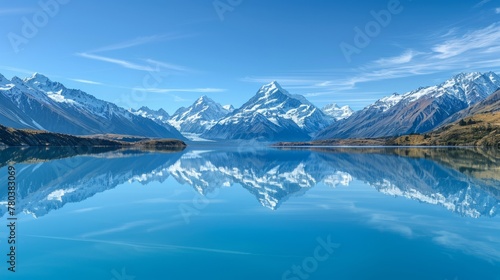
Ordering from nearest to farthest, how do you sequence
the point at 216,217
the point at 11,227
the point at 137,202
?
the point at 11,227
the point at 216,217
the point at 137,202

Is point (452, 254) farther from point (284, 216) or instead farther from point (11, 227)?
point (11, 227)

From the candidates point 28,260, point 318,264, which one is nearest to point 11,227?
point 28,260

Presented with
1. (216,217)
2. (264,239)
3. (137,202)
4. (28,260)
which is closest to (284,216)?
(216,217)

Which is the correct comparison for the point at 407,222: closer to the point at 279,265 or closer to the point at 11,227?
the point at 279,265

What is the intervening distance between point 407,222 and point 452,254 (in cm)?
801

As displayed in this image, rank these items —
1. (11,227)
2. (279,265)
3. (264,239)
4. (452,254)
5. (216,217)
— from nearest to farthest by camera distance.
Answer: (279,265)
(452,254)
(264,239)
(11,227)
(216,217)

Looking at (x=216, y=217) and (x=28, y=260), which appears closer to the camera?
(x=28, y=260)

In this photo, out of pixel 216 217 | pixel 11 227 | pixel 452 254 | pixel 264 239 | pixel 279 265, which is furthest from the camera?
pixel 216 217

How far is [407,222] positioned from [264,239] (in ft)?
37.9

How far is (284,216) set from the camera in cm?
3098

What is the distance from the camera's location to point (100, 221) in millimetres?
28953

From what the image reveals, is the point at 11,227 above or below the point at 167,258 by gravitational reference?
above

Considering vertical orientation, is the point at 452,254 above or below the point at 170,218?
below

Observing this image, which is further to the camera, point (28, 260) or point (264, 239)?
point (264, 239)
